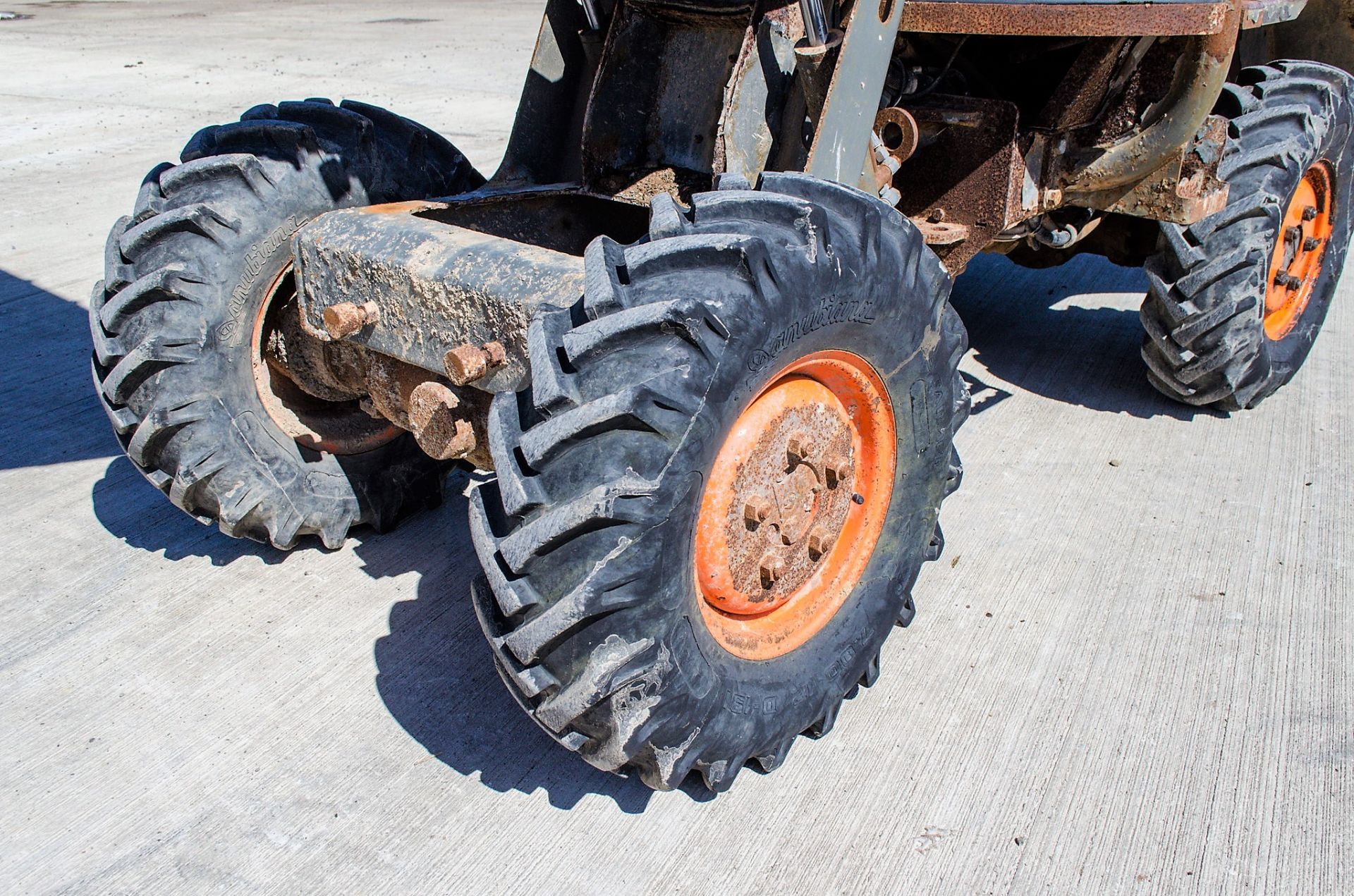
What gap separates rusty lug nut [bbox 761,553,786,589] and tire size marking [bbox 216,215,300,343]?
1.57m

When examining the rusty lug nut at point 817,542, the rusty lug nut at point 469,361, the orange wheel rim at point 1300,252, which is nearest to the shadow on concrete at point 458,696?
the rusty lug nut at point 817,542

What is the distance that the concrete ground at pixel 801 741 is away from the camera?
243cm

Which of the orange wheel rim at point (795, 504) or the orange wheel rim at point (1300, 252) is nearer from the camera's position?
the orange wheel rim at point (795, 504)

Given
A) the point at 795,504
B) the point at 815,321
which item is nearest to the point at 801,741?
the point at 795,504

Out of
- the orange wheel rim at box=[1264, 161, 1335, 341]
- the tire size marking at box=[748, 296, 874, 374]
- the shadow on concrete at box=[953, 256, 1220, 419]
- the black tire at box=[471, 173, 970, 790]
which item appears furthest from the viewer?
the shadow on concrete at box=[953, 256, 1220, 419]

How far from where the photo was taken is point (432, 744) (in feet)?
8.98

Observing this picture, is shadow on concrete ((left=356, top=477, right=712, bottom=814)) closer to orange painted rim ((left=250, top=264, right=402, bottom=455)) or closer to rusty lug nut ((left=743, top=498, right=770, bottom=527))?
orange painted rim ((left=250, top=264, right=402, bottom=455))

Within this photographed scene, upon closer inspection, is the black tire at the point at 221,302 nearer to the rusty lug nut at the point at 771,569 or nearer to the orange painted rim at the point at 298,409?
the orange painted rim at the point at 298,409

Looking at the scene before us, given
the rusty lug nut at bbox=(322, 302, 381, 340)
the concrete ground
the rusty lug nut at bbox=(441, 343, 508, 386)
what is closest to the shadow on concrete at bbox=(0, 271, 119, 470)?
the concrete ground

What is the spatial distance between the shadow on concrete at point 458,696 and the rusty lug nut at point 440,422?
67 centimetres

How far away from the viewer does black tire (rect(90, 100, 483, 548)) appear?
2.86 metres

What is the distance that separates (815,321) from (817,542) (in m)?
0.61

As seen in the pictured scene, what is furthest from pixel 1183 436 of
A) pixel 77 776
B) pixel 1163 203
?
pixel 77 776

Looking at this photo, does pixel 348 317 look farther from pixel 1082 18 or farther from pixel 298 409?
pixel 1082 18
